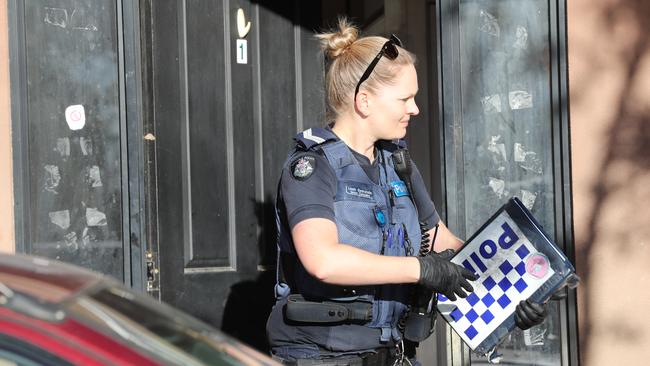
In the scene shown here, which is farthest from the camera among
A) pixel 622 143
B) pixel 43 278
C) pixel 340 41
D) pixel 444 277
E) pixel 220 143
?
pixel 220 143

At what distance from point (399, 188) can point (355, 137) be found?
220mm

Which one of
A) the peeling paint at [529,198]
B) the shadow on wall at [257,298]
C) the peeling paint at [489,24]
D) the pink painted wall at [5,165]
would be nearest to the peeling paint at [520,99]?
the peeling paint at [489,24]

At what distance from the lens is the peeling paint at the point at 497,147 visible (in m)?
5.19

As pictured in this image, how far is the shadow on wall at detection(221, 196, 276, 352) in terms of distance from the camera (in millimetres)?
5500

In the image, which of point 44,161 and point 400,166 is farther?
point 44,161

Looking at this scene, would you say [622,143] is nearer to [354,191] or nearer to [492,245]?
[492,245]

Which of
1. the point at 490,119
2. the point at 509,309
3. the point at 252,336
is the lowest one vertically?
the point at 252,336

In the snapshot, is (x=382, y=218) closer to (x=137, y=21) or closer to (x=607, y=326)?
(x=607, y=326)

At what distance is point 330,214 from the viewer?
3.27 metres

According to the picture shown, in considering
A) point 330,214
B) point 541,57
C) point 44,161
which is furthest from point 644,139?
point 44,161

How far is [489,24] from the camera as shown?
5219 millimetres

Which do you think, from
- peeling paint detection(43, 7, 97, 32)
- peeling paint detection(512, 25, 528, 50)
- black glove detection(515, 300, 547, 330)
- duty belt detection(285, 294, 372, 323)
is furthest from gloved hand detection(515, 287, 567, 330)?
peeling paint detection(43, 7, 97, 32)

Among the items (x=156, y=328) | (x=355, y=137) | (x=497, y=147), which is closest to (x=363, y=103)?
(x=355, y=137)

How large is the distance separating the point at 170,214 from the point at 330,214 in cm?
227
